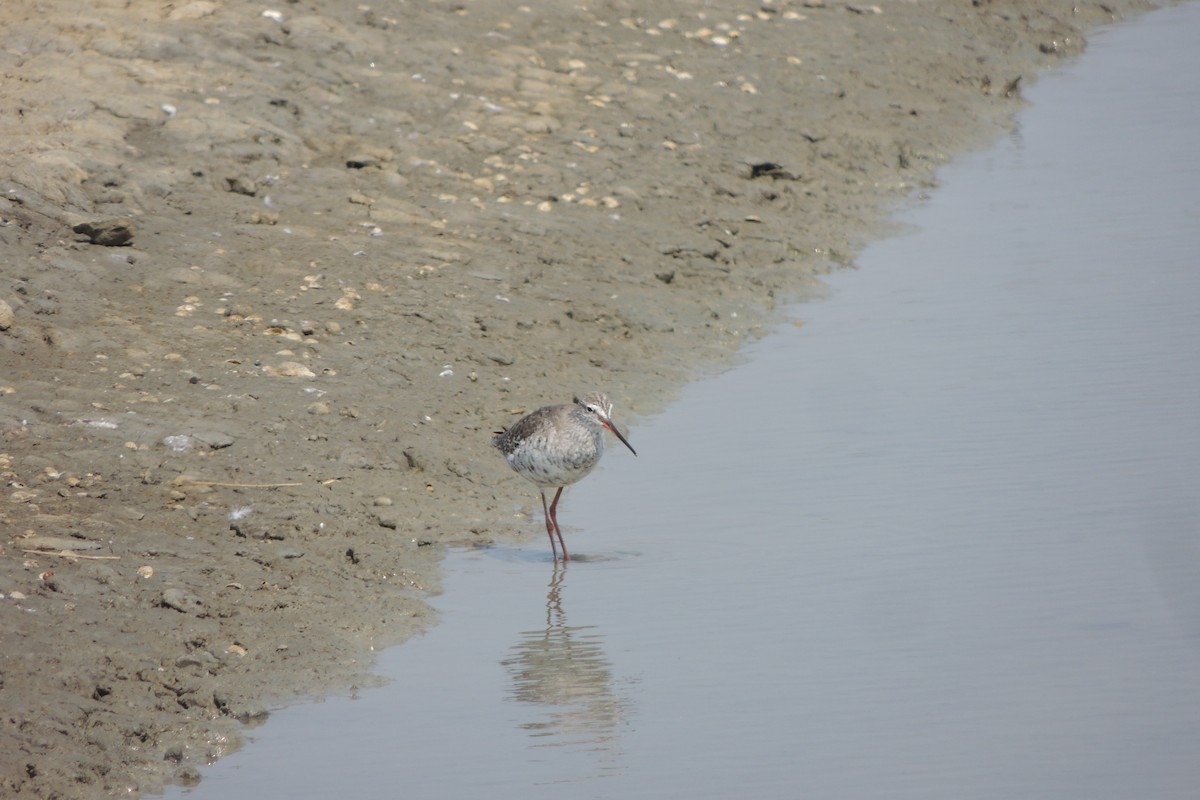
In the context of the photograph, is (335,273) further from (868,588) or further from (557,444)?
(868,588)

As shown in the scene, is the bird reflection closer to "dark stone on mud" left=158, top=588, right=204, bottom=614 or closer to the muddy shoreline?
the muddy shoreline

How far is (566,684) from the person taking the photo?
25.2 feet

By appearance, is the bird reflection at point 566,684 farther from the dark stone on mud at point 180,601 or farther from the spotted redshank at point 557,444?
the dark stone on mud at point 180,601

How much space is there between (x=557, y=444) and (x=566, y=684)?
195cm

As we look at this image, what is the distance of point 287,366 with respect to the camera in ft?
34.8

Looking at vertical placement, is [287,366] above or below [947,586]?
below

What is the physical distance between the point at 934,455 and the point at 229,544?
14.1ft

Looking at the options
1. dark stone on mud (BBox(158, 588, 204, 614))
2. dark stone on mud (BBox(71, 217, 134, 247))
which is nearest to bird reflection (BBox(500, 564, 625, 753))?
dark stone on mud (BBox(158, 588, 204, 614))

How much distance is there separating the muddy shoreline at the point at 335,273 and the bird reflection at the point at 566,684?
2.21 ft

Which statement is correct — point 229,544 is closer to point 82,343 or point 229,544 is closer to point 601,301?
point 82,343

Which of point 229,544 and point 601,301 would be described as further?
point 601,301

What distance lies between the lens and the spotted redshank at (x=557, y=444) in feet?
30.6

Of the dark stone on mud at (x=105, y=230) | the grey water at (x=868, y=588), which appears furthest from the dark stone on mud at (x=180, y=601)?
the dark stone on mud at (x=105, y=230)

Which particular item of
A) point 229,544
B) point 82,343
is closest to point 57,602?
point 229,544
